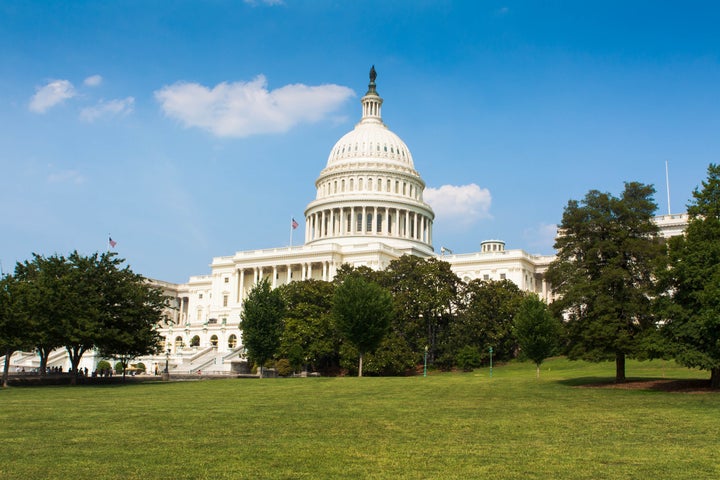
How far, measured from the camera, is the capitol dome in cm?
13225

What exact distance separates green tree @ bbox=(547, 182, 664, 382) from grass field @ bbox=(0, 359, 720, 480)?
705 cm

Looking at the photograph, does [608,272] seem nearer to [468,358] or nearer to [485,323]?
[468,358]

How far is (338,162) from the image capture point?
141 m

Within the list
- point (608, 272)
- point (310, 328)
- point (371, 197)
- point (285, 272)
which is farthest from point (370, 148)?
point (608, 272)

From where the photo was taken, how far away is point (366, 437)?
20.7 metres

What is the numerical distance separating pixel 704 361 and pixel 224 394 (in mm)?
23962

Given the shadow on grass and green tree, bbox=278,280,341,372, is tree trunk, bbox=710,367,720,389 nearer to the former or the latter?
the shadow on grass

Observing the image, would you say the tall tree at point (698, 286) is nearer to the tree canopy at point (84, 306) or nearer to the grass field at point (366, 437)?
the grass field at point (366, 437)

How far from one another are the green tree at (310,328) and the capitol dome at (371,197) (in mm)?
47336

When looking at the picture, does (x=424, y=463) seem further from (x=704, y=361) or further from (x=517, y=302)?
(x=517, y=302)

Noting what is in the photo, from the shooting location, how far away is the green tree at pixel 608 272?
1687 inches

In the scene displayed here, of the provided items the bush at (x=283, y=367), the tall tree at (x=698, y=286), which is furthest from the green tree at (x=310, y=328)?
the tall tree at (x=698, y=286)

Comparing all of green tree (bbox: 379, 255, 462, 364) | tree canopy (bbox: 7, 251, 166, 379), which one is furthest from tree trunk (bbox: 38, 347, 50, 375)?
green tree (bbox: 379, 255, 462, 364)

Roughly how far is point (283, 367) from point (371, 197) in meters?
63.4
